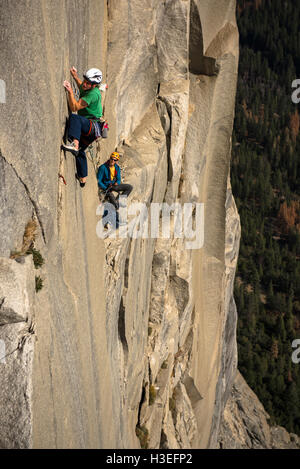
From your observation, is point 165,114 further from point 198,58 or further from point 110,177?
point 110,177

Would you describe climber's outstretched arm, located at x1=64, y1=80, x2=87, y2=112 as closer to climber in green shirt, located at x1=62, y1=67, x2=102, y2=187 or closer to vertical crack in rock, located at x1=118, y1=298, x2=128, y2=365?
climber in green shirt, located at x1=62, y1=67, x2=102, y2=187

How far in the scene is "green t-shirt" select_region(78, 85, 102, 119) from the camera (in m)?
8.23

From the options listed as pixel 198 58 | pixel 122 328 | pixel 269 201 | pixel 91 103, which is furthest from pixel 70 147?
pixel 269 201

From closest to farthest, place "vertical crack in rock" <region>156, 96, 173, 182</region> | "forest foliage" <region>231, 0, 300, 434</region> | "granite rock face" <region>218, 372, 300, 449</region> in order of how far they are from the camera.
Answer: "vertical crack in rock" <region>156, 96, 173, 182</region> < "granite rock face" <region>218, 372, 300, 449</region> < "forest foliage" <region>231, 0, 300, 434</region>

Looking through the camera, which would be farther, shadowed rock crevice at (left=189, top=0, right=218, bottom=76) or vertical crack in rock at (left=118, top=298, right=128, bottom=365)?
shadowed rock crevice at (left=189, top=0, right=218, bottom=76)

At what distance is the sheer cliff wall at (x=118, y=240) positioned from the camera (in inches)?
270

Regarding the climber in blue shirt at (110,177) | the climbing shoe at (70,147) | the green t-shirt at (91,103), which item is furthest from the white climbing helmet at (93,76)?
the climber in blue shirt at (110,177)

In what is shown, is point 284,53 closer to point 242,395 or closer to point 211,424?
point 242,395

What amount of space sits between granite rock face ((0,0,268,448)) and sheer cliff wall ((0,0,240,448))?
0.11 ft

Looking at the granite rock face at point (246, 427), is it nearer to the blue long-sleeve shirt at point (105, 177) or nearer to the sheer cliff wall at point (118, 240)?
the sheer cliff wall at point (118, 240)

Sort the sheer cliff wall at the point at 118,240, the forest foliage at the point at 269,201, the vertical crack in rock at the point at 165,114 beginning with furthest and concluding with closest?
the forest foliage at the point at 269,201, the vertical crack in rock at the point at 165,114, the sheer cliff wall at the point at 118,240

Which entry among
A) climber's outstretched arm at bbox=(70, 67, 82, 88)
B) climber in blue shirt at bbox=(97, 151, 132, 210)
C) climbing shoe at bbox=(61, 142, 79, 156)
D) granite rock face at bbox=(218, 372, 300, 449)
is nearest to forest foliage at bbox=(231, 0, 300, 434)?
granite rock face at bbox=(218, 372, 300, 449)

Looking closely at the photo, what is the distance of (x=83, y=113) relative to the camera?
8500 millimetres

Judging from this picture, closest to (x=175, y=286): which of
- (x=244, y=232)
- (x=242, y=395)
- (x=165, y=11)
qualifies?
(x=165, y=11)
